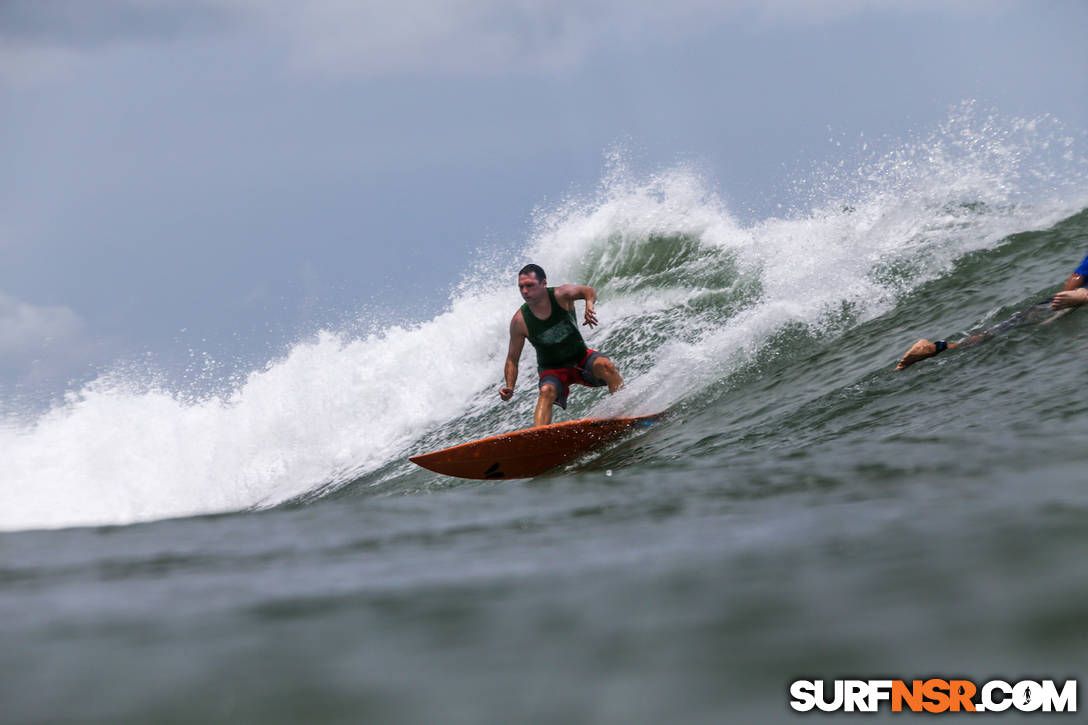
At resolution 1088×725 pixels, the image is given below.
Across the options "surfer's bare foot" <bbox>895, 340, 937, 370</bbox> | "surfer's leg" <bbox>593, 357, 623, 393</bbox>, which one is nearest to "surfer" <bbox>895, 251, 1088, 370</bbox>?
"surfer's bare foot" <bbox>895, 340, 937, 370</bbox>

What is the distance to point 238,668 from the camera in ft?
5.50

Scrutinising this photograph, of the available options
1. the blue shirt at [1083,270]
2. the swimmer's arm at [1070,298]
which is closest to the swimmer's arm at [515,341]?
the swimmer's arm at [1070,298]

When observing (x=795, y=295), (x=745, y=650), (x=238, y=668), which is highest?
(x=795, y=295)

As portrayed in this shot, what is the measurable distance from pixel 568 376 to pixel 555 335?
471 mm

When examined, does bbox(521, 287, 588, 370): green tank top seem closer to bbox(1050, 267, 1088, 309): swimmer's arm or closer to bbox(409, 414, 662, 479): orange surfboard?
bbox(409, 414, 662, 479): orange surfboard

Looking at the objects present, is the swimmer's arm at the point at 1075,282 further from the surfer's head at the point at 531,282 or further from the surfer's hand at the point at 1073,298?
the surfer's head at the point at 531,282

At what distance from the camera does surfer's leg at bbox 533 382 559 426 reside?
8578 mm

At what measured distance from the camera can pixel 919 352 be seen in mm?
7852

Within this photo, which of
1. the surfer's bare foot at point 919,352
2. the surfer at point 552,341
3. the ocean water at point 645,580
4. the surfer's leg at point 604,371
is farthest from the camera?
the surfer's leg at point 604,371

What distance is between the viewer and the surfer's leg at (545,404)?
858 centimetres

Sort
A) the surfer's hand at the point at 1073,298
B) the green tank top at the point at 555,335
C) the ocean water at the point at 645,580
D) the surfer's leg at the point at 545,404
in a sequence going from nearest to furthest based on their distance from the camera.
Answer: the ocean water at the point at 645,580, the surfer's hand at the point at 1073,298, the surfer's leg at the point at 545,404, the green tank top at the point at 555,335

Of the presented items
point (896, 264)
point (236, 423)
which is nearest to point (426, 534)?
point (896, 264)

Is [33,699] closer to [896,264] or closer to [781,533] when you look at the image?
[781,533]

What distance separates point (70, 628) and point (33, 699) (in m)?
0.60
